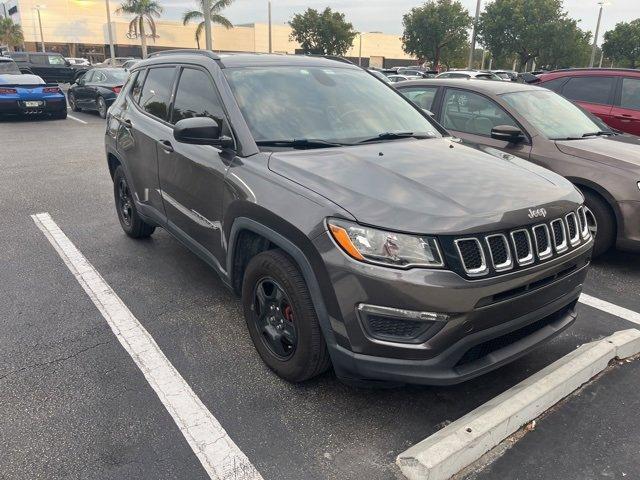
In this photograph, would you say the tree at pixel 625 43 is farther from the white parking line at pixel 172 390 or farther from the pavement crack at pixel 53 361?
the pavement crack at pixel 53 361

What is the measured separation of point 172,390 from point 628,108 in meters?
7.31

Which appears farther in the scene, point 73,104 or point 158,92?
point 73,104

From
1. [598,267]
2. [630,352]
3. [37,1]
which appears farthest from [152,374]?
[37,1]

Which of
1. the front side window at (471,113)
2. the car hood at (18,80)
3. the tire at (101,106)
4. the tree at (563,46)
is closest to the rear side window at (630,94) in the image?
the front side window at (471,113)

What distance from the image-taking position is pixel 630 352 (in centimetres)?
326

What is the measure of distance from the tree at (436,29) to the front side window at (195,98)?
4421cm

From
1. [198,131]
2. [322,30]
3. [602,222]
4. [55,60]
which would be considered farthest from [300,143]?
[322,30]

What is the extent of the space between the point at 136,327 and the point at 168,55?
2347 millimetres

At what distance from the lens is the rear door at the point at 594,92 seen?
7520mm

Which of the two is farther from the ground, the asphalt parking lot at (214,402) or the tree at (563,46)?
the tree at (563,46)

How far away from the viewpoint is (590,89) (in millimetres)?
7652

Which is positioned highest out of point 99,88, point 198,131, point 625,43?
point 625,43

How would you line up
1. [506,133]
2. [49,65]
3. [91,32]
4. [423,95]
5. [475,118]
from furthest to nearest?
[91,32]
[49,65]
[423,95]
[475,118]
[506,133]

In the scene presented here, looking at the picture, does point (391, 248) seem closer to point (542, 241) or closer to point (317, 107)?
point (542, 241)
